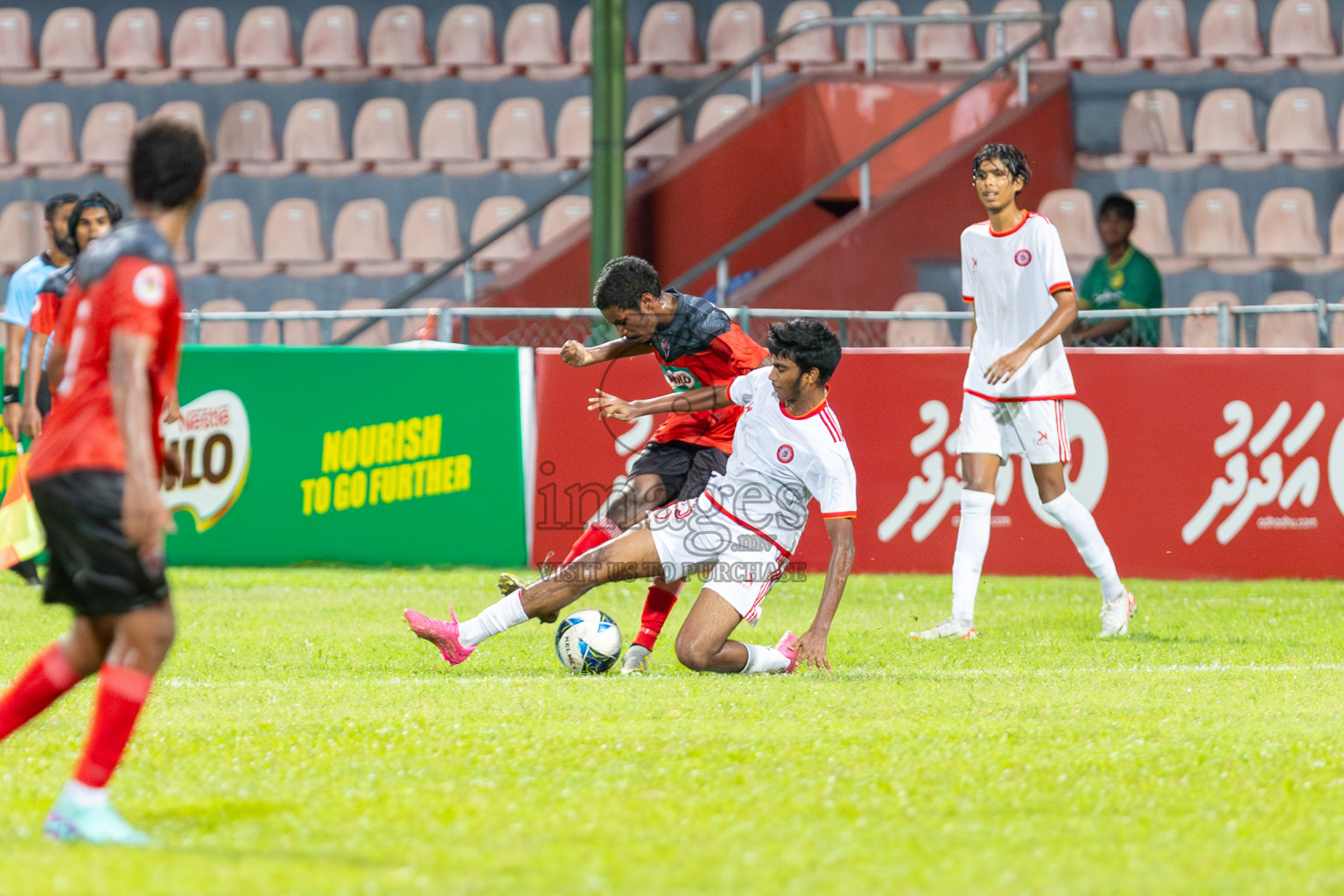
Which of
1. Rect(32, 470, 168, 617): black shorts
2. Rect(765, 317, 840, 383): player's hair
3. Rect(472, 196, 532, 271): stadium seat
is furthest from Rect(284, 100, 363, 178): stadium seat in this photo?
Rect(32, 470, 168, 617): black shorts

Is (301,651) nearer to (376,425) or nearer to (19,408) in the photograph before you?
(19,408)

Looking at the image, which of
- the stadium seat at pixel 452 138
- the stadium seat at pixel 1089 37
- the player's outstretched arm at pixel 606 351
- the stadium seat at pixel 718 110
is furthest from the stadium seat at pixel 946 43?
the player's outstretched arm at pixel 606 351

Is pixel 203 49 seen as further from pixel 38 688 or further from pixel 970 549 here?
pixel 38 688

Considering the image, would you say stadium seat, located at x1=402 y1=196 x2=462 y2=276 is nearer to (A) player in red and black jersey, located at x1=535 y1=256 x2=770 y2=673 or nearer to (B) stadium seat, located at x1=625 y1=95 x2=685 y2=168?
(B) stadium seat, located at x1=625 y1=95 x2=685 y2=168

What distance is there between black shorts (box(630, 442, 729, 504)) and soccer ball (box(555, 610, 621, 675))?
76 centimetres

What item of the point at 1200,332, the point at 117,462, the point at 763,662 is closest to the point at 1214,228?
the point at 1200,332

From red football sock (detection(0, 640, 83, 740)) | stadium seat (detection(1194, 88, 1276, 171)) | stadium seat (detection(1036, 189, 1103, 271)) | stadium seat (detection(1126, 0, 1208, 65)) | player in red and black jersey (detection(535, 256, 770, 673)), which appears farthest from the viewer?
stadium seat (detection(1126, 0, 1208, 65))

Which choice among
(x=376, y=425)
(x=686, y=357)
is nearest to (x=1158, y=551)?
(x=686, y=357)

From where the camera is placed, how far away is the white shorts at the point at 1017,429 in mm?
7328

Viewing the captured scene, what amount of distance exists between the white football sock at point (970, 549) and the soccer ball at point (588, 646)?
1824mm

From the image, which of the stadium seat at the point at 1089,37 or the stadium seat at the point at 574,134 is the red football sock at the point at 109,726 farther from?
the stadium seat at the point at 1089,37

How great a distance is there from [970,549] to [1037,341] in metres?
1.00

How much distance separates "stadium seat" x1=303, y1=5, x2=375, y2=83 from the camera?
55.9ft

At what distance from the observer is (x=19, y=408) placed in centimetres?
860
